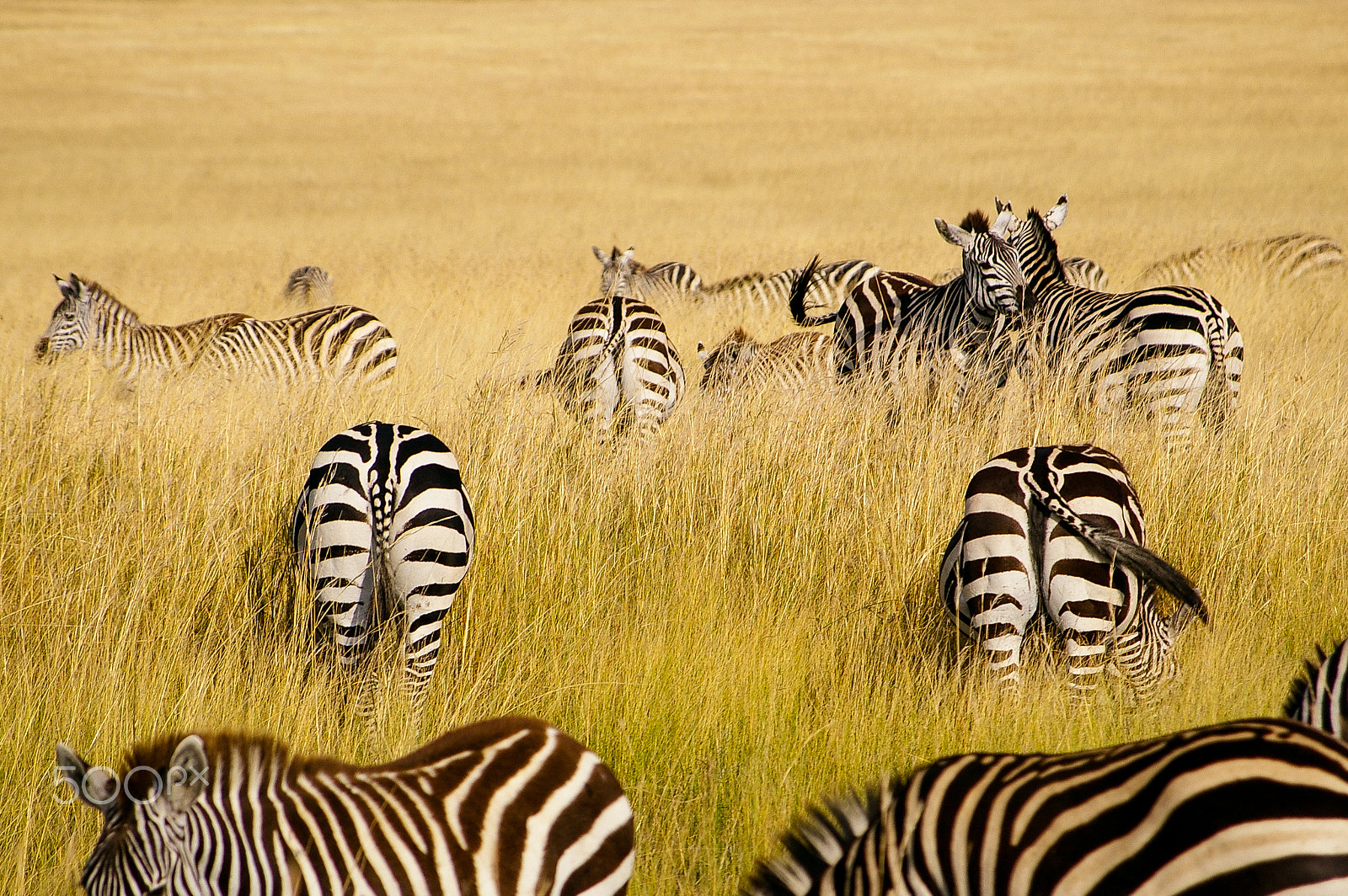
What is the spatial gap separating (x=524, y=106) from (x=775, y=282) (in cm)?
3387

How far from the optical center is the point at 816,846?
85.7 inches

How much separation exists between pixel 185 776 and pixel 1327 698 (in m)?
2.89

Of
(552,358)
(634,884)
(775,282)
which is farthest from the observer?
(775,282)

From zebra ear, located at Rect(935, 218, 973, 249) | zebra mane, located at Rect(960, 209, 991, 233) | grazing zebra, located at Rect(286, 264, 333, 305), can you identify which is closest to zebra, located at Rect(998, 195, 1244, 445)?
zebra ear, located at Rect(935, 218, 973, 249)

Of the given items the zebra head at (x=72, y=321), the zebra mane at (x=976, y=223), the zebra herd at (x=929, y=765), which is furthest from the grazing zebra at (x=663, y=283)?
the zebra head at (x=72, y=321)

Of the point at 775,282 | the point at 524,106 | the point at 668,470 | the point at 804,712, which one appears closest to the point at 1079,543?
the point at 804,712

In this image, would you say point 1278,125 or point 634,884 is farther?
point 1278,125

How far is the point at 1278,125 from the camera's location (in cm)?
3550

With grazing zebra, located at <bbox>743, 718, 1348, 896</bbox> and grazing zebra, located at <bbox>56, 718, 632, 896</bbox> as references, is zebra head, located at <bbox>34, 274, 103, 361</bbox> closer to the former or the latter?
grazing zebra, located at <bbox>56, 718, 632, 896</bbox>

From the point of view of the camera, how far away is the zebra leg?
3799mm

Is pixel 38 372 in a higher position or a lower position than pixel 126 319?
lower

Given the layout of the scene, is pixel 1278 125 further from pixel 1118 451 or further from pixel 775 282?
pixel 1118 451

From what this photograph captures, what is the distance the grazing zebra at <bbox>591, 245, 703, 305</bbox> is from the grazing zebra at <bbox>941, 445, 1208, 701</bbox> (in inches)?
463

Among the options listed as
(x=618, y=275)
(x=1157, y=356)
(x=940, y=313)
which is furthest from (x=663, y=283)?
(x=1157, y=356)
